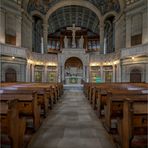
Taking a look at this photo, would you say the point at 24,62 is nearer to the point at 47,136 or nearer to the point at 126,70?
the point at 126,70

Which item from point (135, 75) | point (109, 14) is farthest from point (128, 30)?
point (109, 14)

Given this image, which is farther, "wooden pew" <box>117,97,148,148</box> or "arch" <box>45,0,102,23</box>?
"arch" <box>45,0,102,23</box>

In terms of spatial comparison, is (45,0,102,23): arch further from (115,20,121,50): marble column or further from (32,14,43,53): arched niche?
(115,20,121,50): marble column

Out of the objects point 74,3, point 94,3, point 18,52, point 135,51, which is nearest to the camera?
point 135,51

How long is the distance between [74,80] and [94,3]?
9.89 meters

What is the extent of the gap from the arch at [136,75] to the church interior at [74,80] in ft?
0.29

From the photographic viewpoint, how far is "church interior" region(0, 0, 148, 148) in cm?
286

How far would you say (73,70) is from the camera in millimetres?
21250

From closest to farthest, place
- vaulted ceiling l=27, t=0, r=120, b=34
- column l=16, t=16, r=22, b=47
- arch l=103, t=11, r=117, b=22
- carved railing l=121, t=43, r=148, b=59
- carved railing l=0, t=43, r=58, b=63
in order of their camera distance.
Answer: carved railing l=0, t=43, r=58, b=63 → carved railing l=121, t=43, r=148, b=59 → column l=16, t=16, r=22, b=47 → arch l=103, t=11, r=117, b=22 → vaulted ceiling l=27, t=0, r=120, b=34

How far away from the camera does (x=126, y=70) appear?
631 inches

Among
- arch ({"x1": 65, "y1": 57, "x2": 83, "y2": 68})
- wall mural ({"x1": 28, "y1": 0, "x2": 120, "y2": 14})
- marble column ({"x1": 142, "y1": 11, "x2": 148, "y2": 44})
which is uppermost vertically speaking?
wall mural ({"x1": 28, "y1": 0, "x2": 120, "y2": 14})

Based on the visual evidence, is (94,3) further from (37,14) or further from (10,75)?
(10,75)

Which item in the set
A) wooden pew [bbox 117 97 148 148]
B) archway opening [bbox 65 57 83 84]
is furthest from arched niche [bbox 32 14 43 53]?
wooden pew [bbox 117 97 148 148]

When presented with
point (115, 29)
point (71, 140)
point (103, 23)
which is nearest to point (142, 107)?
point (71, 140)
